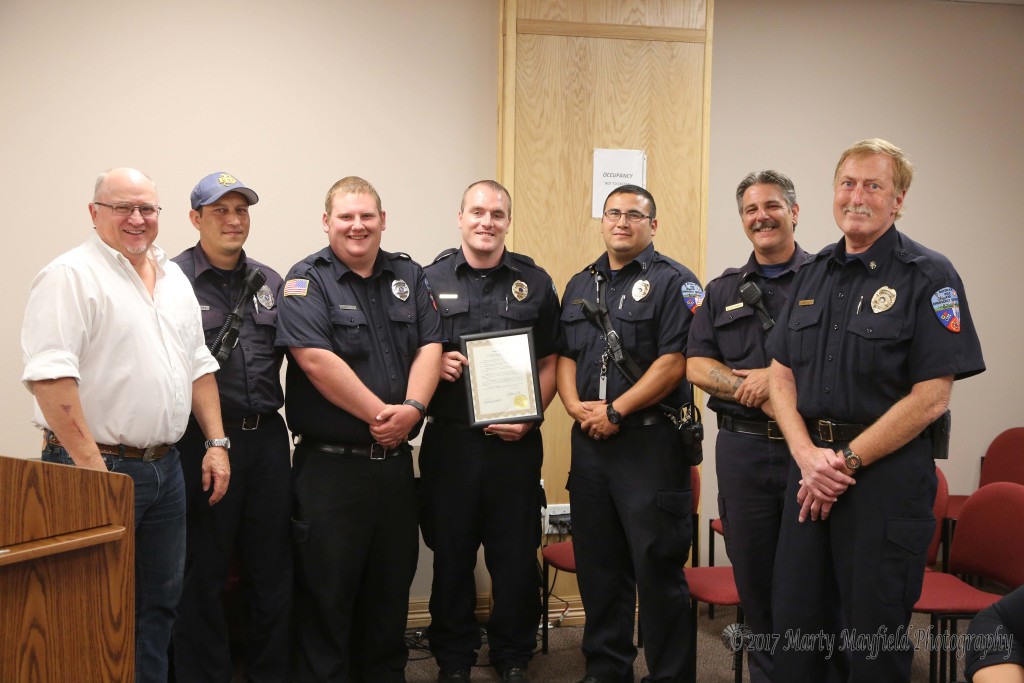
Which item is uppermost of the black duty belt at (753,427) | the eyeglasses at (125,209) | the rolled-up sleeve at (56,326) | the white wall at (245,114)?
the white wall at (245,114)

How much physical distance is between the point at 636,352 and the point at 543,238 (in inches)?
40.7

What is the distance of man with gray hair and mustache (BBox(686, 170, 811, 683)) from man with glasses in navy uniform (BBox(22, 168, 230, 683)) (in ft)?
6.09

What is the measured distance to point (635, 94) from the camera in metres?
4.25

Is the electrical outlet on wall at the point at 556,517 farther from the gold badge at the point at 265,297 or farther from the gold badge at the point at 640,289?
the gold badge at the point at 265,297

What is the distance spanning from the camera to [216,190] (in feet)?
10.7

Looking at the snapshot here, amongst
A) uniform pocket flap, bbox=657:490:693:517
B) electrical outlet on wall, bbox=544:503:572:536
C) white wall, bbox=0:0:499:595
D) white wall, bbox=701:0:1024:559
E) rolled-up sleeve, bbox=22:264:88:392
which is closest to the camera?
rolled-up sleeve, bbox=22:264:88:392

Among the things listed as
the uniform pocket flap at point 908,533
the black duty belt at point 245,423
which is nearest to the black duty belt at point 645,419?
the uniform pocket flap at point 908,533

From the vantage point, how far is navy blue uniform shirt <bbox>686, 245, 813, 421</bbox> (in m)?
3.15

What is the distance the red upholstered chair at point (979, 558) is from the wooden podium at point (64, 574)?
2598 mm

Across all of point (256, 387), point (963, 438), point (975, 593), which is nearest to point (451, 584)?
point (256, 387)

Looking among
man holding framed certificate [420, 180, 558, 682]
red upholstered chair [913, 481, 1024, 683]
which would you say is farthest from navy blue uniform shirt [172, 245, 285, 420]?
red upholstered chair [913, 481, 1024, 683]

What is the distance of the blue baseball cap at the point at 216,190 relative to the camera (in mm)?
3246

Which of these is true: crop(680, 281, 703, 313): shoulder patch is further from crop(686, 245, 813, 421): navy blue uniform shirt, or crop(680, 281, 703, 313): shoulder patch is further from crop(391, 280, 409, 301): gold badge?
crop(391, 280, 409, 301): gold badge

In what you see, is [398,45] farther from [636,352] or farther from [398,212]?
[636,352]
